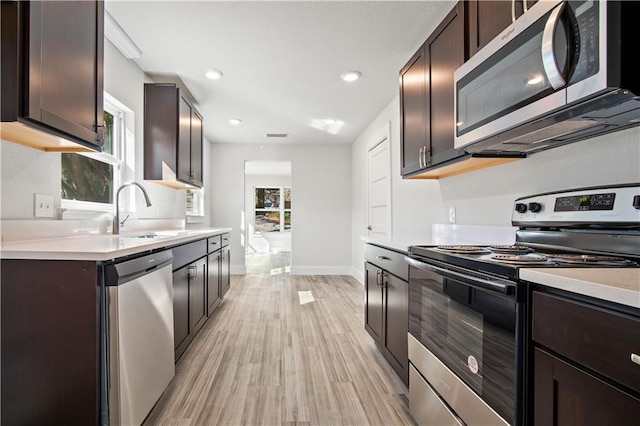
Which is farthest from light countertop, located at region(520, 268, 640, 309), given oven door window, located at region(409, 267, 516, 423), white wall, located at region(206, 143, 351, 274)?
white wall, located at region(206, 143, 351, 274)

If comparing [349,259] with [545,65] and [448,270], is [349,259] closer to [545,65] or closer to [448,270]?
[448,270]

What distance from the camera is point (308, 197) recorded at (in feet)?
20.1

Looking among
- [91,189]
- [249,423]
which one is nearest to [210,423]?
[249,423]

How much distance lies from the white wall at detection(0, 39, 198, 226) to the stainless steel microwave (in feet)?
7.58

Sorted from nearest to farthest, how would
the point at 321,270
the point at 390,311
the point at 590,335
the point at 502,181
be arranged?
1. the point at 590,335
2. the point at 502,181
3. the point at 390,311
4. the point at 321,270

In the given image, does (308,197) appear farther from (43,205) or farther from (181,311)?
(43,205)

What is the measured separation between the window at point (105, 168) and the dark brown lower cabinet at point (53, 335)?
0.99m

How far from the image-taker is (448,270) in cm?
Answer: 133

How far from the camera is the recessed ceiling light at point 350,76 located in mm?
3150

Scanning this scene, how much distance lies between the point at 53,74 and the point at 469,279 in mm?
1976

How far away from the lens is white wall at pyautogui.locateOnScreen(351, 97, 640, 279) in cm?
128

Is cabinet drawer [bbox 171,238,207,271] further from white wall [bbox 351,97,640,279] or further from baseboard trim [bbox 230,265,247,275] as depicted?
baseboard trim [bbox 230,265,247,275]

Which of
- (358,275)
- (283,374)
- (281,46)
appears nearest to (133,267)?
(283,374)

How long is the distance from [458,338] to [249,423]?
1154 mm
